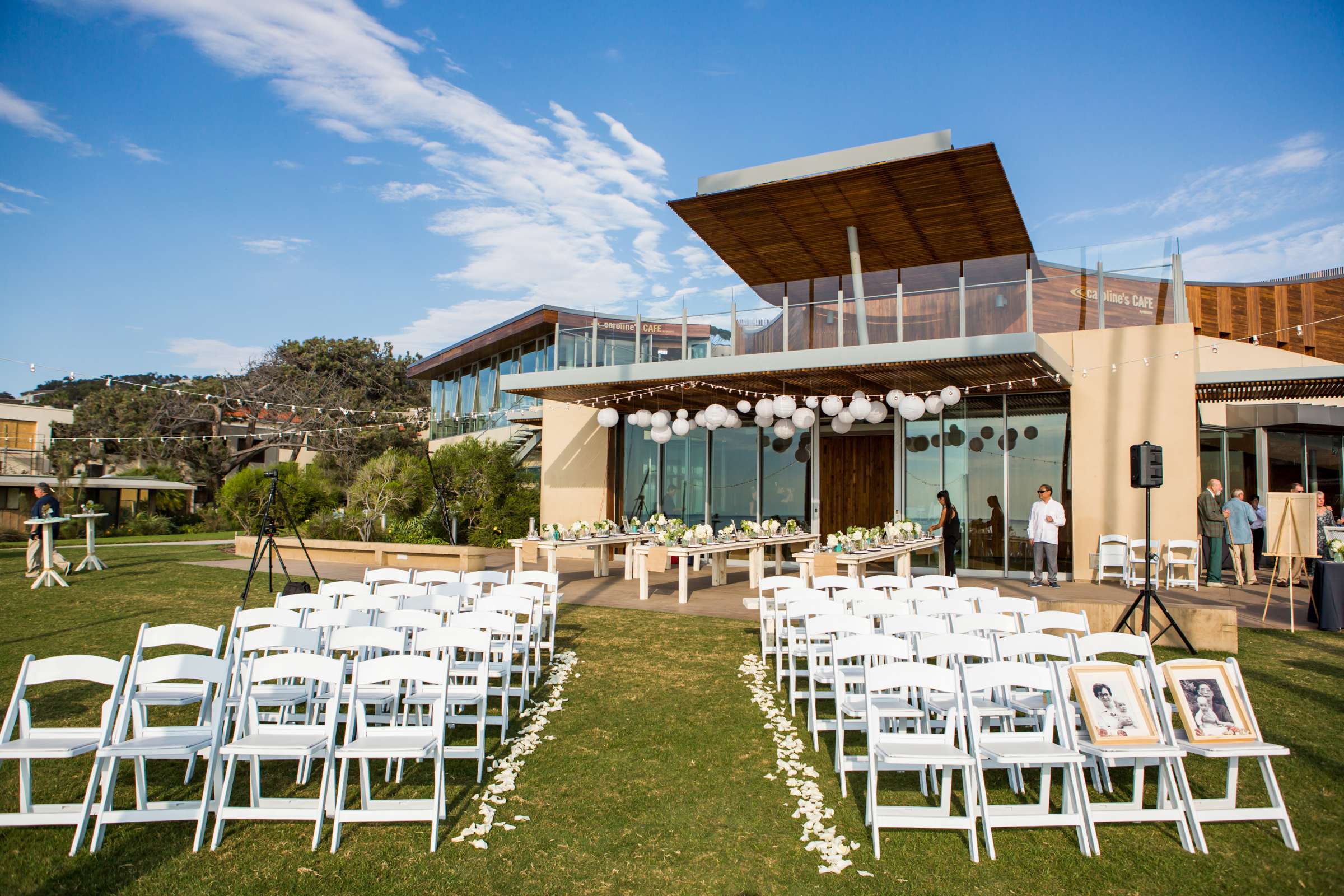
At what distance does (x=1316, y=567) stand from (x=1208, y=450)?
697 centimetres

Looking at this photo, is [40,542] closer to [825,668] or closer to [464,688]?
[464,688]

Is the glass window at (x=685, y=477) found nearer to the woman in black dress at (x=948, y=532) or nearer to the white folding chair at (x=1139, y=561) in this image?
the woman in black dress at (x=948, y=532)

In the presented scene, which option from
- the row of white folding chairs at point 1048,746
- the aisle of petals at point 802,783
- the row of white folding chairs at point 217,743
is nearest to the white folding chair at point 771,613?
the aisle of petals at point 802,783

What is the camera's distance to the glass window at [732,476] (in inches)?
597

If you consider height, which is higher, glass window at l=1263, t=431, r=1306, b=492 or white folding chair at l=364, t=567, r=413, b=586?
glass window at l=1263, t=431, r=1306, b=492

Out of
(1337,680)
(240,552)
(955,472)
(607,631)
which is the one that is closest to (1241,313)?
(955,472)

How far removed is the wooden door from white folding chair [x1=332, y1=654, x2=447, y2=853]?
38.8 ft

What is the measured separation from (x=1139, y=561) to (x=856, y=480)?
4.95m

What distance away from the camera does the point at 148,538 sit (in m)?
24.1

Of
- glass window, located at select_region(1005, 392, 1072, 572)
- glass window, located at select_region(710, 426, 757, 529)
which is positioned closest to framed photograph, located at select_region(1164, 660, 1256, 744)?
glass window, located at select_region(1005, 392, 1072, 572)

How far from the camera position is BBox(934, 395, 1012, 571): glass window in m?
12.7

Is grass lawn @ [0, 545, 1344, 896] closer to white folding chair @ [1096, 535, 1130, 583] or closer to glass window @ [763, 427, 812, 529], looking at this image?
white folding chair @ [1096, 535, 1130, 583]

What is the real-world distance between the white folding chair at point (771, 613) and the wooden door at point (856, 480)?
23.7ft

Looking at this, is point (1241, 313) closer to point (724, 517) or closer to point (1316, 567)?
point (1316, 567)
